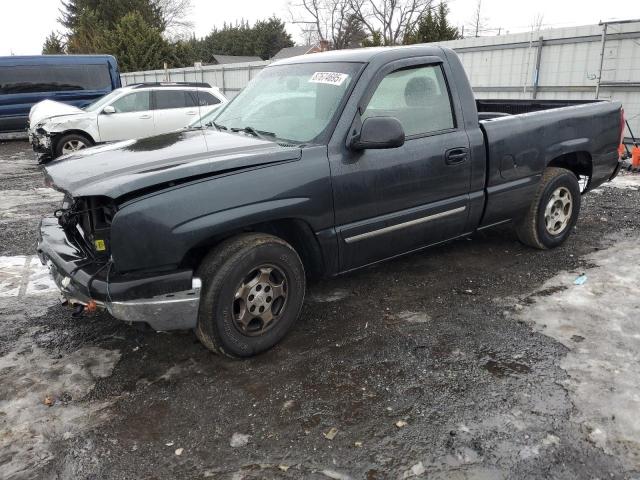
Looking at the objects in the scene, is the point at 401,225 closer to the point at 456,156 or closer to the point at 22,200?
the point at 456,156

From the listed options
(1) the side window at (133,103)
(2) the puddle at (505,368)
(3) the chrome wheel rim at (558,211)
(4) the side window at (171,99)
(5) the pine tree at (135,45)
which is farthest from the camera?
(5) the pine tree at (135,45)

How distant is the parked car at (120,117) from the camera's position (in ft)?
35.4

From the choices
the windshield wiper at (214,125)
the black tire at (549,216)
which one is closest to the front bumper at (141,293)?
the windshield wiper at (214,125)

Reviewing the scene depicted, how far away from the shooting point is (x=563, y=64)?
34.9 ft

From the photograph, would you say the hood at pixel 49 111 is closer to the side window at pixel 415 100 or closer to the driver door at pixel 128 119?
the driver door at pixel 128 119

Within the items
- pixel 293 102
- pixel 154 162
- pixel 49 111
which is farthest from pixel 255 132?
pixel 49 111

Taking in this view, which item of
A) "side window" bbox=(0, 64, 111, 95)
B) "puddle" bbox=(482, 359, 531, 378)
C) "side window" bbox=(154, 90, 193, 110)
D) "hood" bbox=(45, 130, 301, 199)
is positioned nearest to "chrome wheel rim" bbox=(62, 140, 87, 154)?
"side window" bbox=(154, 90, 193, 110)

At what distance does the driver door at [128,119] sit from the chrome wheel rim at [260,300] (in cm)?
869

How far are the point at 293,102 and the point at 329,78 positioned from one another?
1.04ft

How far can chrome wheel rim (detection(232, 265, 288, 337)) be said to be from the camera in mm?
3199

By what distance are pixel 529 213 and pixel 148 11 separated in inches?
1547

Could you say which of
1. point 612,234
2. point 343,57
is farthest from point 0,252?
point 612,234

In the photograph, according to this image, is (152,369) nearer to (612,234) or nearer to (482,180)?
(482,180)

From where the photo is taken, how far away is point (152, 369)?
10.7ft
